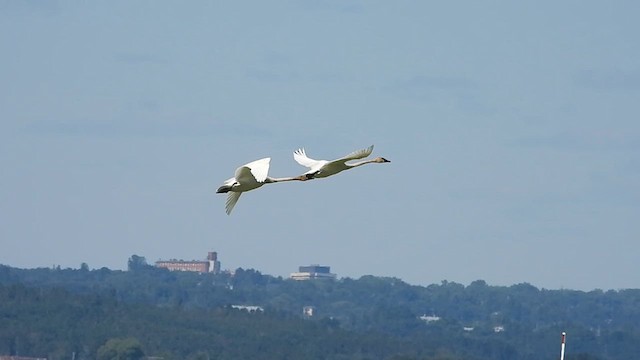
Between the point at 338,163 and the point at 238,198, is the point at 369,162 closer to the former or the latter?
the point at 338,163

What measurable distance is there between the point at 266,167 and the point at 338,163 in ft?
3.50

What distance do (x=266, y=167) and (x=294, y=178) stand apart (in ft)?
1.87

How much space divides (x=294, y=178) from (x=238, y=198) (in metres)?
1.78

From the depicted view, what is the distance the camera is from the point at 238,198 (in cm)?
3231

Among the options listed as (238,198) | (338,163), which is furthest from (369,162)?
(238,198)

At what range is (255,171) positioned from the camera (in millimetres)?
30906

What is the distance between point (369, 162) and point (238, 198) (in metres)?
2.45

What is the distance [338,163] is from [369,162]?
0.45 meters

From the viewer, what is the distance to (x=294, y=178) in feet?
101

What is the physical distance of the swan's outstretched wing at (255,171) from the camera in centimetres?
3069

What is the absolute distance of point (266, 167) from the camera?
31.1 metres

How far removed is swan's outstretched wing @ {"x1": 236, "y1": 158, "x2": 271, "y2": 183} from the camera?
3069 centimetres
